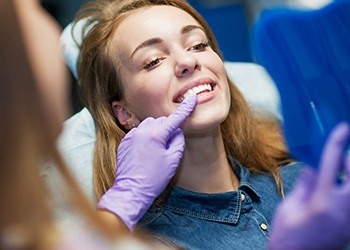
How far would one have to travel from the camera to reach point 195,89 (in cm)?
144

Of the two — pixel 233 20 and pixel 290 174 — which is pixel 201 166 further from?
pixel 233 20

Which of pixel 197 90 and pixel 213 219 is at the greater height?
pixel 197 90

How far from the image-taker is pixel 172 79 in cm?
144

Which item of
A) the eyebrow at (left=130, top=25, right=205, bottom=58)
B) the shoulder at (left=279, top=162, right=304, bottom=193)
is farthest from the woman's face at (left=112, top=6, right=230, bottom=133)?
the shoulder at (left=279, top=162, right=304, bottom=193)

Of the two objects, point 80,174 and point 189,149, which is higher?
point 189,149

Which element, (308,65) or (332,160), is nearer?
(332,160)

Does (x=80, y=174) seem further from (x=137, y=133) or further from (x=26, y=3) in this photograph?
(x=26, y=3)

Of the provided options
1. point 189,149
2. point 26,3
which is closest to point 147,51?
point 189,149

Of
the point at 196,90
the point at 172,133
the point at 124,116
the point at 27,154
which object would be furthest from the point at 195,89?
the point at 27,154

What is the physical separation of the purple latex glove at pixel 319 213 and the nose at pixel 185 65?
48 cm

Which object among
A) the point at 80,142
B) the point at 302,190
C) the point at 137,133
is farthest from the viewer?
the point at 80,142

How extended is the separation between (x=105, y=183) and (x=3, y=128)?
763 mm

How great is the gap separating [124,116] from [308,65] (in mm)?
448

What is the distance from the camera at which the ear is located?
61.3 inches
